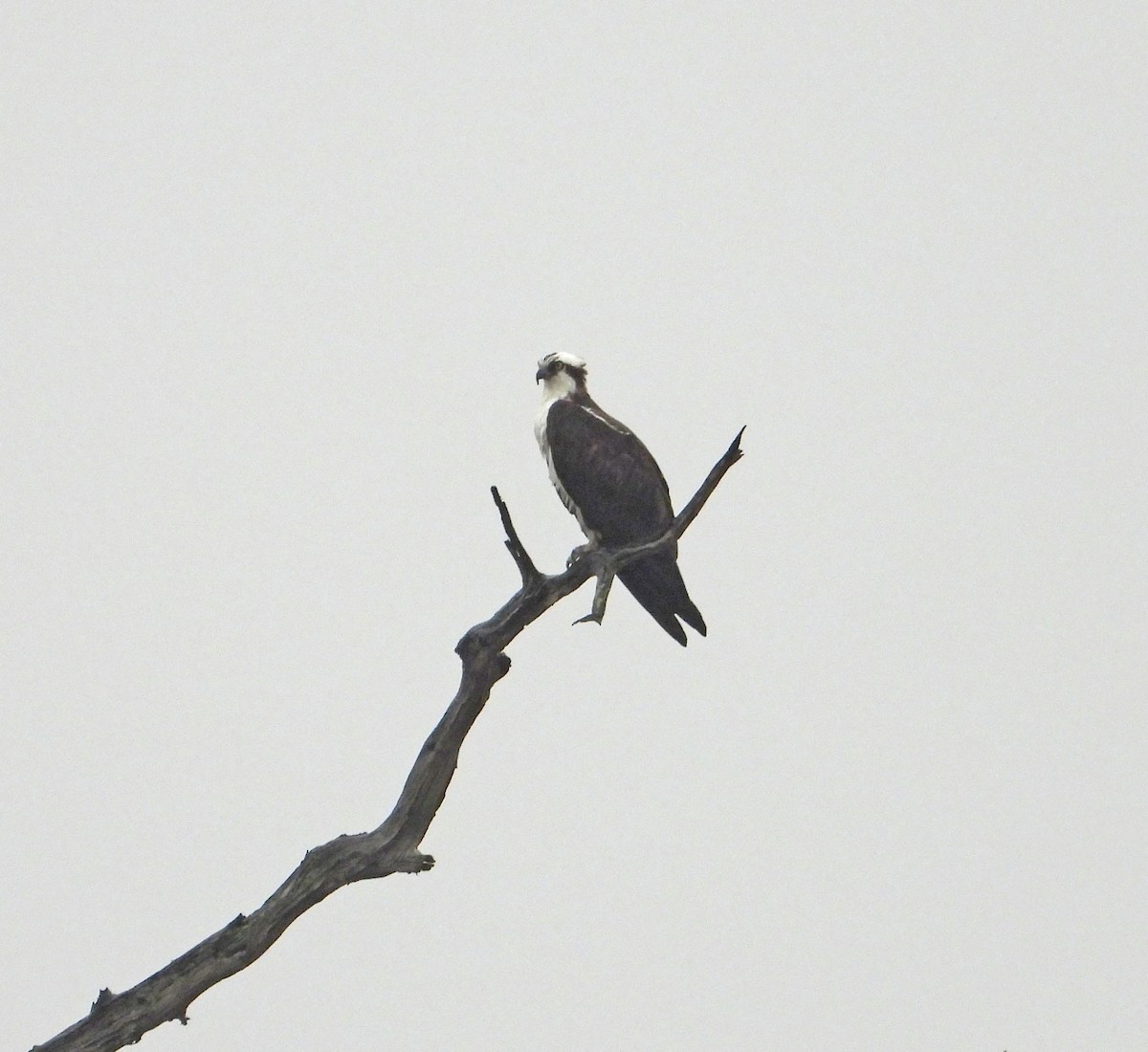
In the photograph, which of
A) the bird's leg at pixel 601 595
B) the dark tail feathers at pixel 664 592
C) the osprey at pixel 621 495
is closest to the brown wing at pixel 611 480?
the osprey at pixel 621 495

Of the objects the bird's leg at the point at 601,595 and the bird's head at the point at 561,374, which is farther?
the bird's head at the point at 561,374

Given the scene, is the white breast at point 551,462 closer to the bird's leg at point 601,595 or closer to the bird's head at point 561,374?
the bird's head at point 561,374

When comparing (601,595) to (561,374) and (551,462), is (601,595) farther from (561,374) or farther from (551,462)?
(561,374)

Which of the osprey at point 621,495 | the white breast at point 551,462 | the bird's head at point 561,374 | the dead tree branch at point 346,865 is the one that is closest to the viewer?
the dead tree branch at point 346,865

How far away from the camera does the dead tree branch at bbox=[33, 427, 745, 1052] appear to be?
638cm

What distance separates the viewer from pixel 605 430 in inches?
394

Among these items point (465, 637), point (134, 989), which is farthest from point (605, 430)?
point (134, 989)

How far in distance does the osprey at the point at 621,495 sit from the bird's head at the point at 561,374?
0.46 m

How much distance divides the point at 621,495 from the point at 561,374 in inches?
51.5

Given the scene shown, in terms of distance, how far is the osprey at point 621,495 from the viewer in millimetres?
9719

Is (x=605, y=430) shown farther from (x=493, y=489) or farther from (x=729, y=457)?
(x=493, y=489)

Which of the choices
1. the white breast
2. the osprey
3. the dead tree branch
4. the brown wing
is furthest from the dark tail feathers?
the dead tree branch

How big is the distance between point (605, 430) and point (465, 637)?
3525 millimetres

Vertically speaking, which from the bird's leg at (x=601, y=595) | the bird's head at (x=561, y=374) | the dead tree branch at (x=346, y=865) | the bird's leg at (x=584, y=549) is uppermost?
the bird's head at (x=561, y=374)
